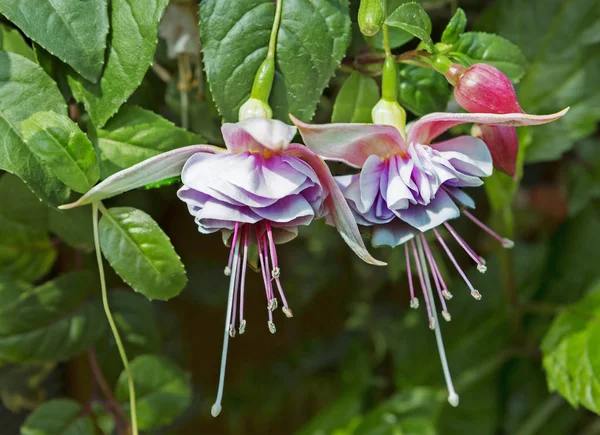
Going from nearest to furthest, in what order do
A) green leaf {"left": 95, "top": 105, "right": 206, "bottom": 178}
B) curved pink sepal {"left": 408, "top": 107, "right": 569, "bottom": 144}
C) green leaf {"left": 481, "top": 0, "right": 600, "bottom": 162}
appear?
1. curved pink sepal {"left": 408, "top": 107, "right": 569, "bottom": 144}
2. green leaf {"left": 95, "top": 105, "right": 206, "bottom": 178}
3. green leaf {"left": 481, "top": 0, "right": 600, "bottom": 162}

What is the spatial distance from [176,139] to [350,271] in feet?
2.66

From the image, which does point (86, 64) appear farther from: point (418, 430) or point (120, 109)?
point (418, 430)

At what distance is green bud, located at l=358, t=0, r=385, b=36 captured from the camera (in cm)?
50

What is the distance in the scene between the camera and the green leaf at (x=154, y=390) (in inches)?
28.4

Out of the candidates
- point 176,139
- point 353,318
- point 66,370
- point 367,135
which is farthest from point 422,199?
point 353,318

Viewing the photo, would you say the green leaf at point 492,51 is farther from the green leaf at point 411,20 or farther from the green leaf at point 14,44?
the green leaf at point 14,44

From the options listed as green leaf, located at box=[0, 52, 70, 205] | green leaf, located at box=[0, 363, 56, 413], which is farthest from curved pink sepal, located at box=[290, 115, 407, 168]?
green leaf, located at box=[0, 363, 56, 413]

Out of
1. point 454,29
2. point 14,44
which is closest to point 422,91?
point 454,29

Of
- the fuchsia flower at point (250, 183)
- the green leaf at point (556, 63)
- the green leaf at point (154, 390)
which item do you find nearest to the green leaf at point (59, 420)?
the green leaf at point (154, 390)

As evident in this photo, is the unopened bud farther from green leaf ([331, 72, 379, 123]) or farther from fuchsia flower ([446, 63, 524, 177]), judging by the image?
green leaf ([331, 72, 379, 123])

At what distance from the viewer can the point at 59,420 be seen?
27.2 inches

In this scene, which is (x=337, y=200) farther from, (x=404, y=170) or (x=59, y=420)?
Answer: (x=59, y=420)

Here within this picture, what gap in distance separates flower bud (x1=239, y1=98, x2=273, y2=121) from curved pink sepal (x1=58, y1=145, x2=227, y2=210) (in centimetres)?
4

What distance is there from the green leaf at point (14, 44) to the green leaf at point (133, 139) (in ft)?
0.33
